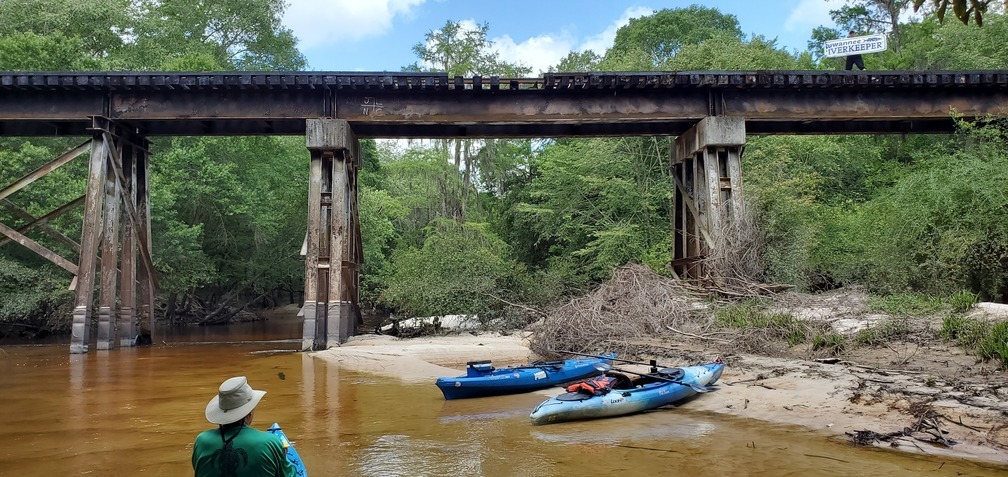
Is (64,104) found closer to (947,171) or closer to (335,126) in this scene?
(335,126)

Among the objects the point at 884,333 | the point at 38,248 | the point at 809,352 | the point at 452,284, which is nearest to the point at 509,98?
the point at 452,284

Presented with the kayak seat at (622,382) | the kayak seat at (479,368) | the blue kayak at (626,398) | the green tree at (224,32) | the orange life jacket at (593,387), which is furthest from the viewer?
the green tree at (224,32)

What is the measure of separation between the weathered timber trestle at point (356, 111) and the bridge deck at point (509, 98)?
0.03m

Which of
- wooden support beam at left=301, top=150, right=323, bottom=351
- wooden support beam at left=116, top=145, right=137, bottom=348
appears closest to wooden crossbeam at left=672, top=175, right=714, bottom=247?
wooden support beam at left=301, top=150, right=323, bottom=351

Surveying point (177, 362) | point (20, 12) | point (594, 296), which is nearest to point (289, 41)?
point (20, 12)

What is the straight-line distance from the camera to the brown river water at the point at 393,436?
6.23 m

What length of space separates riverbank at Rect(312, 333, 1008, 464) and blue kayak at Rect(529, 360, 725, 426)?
0.33 meters

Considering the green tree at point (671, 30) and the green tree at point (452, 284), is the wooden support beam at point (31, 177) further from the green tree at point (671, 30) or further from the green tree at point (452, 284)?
the green tree at point (671, 30)

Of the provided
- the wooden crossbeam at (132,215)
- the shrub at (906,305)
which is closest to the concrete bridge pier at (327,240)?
the wooden crossbeam at (132,215)

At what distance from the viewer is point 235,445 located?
3822 millimetres

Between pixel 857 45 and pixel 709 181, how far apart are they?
514 cm

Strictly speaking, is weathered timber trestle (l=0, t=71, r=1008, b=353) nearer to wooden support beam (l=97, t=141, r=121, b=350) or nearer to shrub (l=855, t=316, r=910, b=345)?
wooden support beam (l=97, t=141, r=121, b=350)

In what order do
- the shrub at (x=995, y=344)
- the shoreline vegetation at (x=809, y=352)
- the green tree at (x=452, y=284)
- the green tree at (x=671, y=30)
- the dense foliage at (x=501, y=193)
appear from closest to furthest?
the shoreline vegetation at (x=809, y=352)
the shrub at (x=995, y=344)
the dense foliage at (x=501, y=193)
the green tree at (x=452, y=284)
the green tree at (x=671, y=30)

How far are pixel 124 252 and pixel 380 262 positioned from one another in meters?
14.8
